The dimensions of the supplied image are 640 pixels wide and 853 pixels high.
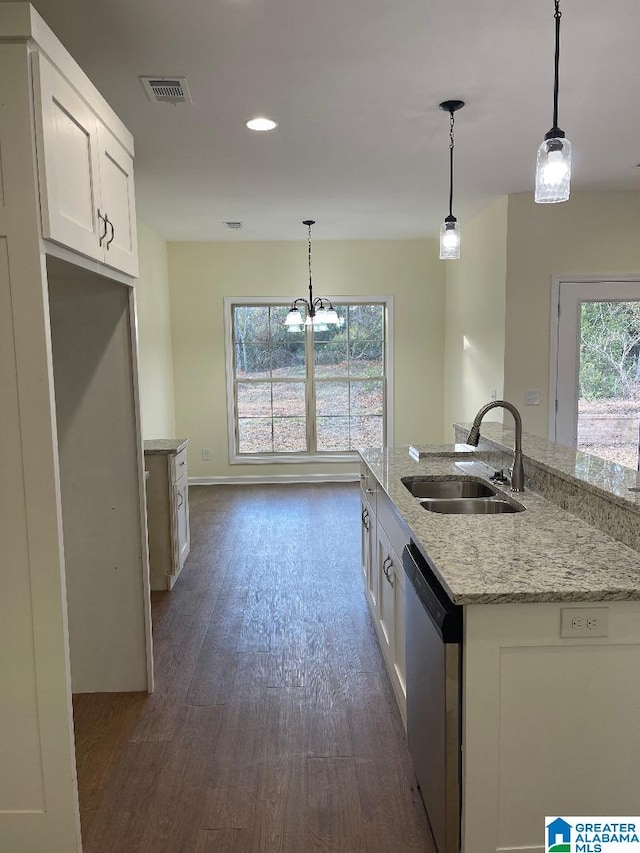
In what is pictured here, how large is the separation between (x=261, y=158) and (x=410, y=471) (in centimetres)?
212

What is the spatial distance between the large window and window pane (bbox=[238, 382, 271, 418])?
11mm

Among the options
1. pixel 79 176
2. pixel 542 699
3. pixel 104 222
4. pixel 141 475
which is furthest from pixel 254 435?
pixel 542 699

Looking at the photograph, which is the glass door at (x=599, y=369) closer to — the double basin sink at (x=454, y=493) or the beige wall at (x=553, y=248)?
the beige wall at (x=553, y=248)

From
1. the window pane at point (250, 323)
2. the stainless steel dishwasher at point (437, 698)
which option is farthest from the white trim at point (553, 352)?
the stainless steel dishwasher at point (437, 698)

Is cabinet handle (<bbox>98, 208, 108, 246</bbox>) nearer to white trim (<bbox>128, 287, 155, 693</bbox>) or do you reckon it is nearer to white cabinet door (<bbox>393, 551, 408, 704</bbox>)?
white trim (<bbox>128, 287, 155, 693</bbox>)

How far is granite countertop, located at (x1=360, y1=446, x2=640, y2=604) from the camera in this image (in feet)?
5.09

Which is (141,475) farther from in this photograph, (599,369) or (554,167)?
(599,369)

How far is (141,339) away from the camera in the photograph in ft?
18.4

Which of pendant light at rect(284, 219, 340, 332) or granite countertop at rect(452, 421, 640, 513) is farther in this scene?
pendant light at rect(284, 219, 340, 332)

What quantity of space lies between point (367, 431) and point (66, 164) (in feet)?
18.3

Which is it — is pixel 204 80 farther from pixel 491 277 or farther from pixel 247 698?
pixel 491 277

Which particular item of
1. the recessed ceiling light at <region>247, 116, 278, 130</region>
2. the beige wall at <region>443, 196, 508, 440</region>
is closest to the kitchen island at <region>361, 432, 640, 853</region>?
the recessed ceiling light at <region>247, 116, 278, 130</region>

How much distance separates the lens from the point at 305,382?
7.04 metres

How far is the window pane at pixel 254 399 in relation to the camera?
7.04 metres
